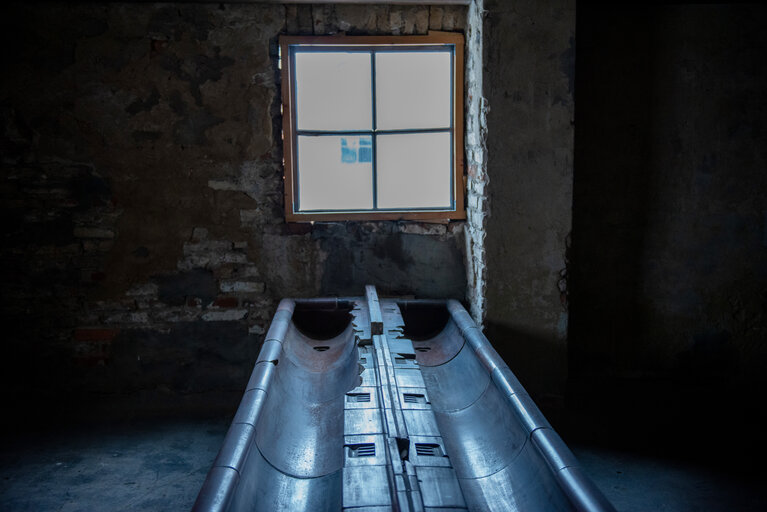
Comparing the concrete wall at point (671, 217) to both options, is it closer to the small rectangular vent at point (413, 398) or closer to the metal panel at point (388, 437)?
the metal panel at point (388, 437)

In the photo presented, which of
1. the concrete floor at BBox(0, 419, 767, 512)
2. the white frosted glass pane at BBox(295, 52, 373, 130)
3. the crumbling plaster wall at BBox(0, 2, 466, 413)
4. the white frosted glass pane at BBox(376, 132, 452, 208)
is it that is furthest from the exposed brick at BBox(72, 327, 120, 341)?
the white frosted glass pane at BBox(376, 132, 452, 208)

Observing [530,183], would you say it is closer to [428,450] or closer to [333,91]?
[333,91]

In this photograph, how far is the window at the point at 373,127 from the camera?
3428mm

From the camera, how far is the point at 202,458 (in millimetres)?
3072

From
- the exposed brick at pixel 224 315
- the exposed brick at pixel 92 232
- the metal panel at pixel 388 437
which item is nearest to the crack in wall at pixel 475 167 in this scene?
the metal panel at pixel 388 437

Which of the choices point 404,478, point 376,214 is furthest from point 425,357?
point 404,478

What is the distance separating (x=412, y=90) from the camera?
349 cm

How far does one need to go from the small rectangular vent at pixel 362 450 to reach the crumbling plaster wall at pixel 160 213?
5.21 ft

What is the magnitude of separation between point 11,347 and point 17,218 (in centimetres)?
72

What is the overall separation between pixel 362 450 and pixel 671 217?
241 centimetres

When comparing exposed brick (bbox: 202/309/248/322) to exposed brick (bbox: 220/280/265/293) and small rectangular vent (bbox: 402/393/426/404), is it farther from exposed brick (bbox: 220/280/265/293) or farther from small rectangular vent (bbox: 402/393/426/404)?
small rectangular vent (bbox: 402/393/426/404)

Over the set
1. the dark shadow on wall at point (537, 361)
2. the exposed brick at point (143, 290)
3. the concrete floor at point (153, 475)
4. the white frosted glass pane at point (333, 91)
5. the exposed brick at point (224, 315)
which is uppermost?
the white frosted glass pane at point (333, 91)

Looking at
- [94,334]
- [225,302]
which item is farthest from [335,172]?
[94,334]

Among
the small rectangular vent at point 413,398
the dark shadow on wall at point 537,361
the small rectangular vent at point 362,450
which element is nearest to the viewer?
the small rectangular vent at point 362,450
